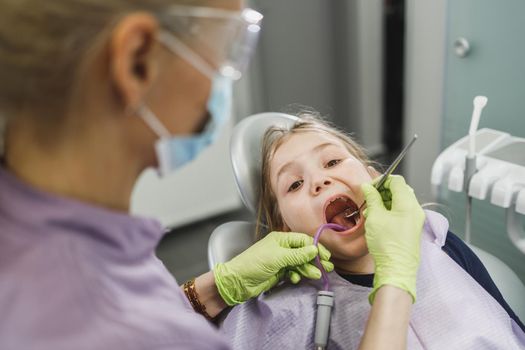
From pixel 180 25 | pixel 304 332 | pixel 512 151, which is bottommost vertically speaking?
pixel 304 332

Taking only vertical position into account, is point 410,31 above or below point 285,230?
above

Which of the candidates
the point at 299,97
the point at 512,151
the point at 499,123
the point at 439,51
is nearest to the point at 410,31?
the point at 439,51

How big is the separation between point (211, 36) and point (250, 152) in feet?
2.41

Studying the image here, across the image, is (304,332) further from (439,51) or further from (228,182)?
(228,182)

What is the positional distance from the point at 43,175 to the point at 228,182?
2.19 m

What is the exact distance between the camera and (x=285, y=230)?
4.27ft

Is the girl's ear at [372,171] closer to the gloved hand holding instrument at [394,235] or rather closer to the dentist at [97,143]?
the gloved hand holding instrument at [394,235]

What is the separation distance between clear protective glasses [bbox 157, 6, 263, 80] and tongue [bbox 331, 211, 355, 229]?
0.60 m

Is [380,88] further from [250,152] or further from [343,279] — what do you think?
[343,279]

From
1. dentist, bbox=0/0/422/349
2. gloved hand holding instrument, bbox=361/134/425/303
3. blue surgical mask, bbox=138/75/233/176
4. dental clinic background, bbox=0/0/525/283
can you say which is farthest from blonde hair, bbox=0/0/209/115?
dental clinic background, bbox=0/0/525/283

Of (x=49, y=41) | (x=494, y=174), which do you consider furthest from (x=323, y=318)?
(x=49, y=41)

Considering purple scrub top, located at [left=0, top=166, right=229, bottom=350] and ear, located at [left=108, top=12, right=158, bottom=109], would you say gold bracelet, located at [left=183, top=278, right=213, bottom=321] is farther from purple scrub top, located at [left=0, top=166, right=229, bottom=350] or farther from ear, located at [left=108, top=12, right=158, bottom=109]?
ear, located at [left=108, top=12, right=158, bottom=109]

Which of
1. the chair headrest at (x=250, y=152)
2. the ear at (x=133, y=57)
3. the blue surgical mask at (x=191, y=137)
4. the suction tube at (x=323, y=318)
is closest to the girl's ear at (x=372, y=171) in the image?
the chair headrest at (x=250, y=152)

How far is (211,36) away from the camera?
0.61 m
